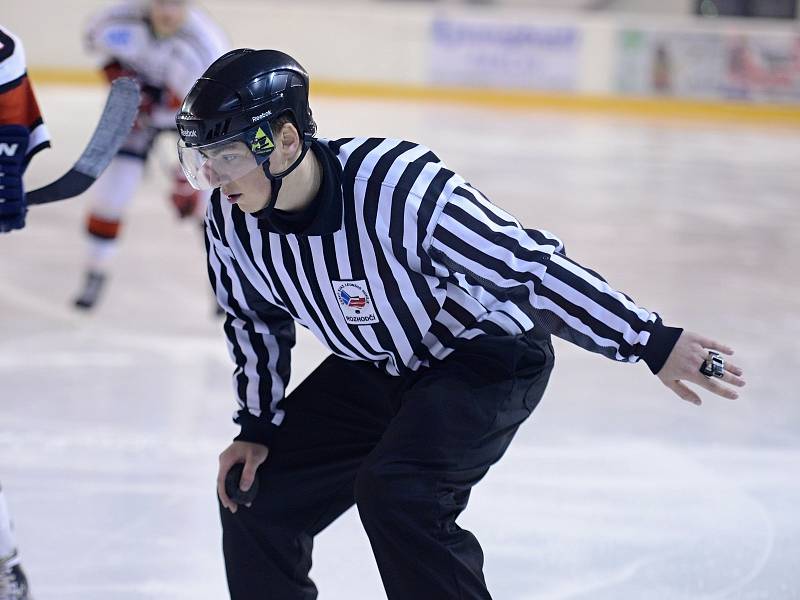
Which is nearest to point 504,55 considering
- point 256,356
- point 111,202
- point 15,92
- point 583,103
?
point 583,103

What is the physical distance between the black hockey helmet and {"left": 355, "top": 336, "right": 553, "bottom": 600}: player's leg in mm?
375

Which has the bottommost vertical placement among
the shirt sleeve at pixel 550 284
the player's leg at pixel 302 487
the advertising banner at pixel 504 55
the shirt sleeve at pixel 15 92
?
the advertising banner at pixel 504 55

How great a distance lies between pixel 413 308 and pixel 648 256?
3740 mm

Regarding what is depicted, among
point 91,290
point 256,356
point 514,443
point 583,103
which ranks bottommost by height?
point 583,103

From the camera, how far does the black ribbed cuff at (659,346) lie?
1.50 meters

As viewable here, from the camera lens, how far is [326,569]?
220 centimetres

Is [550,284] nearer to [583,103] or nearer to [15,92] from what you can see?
[15,92]

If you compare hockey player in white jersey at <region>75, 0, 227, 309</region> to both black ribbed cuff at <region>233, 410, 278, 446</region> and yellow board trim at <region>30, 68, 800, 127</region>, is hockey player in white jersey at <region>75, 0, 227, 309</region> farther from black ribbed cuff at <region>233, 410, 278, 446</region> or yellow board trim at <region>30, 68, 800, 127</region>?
yellow board trim at <region>30, 68, 800, 127</region>

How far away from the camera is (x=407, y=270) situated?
160cm

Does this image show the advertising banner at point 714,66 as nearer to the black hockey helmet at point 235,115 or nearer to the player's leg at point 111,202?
the player's leg at point 111,202

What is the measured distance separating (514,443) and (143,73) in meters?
2.13

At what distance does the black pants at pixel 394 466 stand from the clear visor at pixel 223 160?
0.40 meters

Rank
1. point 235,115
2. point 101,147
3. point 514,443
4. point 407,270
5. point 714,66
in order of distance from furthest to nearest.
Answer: point 714,66
point 514,443
point 101,147
point 407,270
point 235,115

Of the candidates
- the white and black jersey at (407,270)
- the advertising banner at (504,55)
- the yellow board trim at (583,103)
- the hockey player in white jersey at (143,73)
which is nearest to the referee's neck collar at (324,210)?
the white and black jersey at (407,270)
